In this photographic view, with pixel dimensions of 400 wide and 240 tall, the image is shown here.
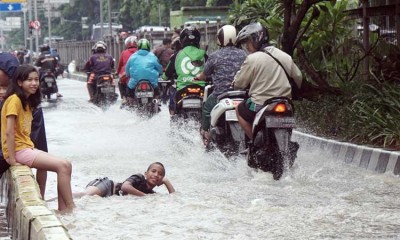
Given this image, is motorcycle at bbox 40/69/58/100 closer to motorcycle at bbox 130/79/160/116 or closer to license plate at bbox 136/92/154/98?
motorcycle at bbox 130/79/160/116

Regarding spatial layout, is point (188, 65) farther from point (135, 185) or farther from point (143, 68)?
point (135, 185)

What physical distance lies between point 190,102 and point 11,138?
23.2 ft

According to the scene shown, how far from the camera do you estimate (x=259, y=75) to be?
11.7m

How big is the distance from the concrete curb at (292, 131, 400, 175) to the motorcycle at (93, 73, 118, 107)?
1102cm

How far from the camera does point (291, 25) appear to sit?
16672 mm

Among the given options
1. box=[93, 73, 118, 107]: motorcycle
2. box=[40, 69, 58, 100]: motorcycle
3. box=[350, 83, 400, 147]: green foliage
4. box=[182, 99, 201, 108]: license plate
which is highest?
box=[350, 83, 400, 147]: green foliage

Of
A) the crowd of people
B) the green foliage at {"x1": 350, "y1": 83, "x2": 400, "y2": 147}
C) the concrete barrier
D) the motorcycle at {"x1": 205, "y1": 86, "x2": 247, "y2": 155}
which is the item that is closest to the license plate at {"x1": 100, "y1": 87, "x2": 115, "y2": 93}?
the crowd of people

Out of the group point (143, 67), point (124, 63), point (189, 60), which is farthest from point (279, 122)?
point (124, 63)

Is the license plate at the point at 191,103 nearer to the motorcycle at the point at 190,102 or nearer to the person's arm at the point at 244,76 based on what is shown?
the motorcycle at the point at 190,102

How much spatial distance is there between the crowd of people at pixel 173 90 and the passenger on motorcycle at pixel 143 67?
163cm

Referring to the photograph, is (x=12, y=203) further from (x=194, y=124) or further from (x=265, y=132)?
(x=194, y=124)

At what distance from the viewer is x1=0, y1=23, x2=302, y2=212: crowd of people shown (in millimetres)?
→ 8984

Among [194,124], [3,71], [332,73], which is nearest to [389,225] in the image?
[3,71]

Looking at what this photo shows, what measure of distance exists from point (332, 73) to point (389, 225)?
9849 mm
